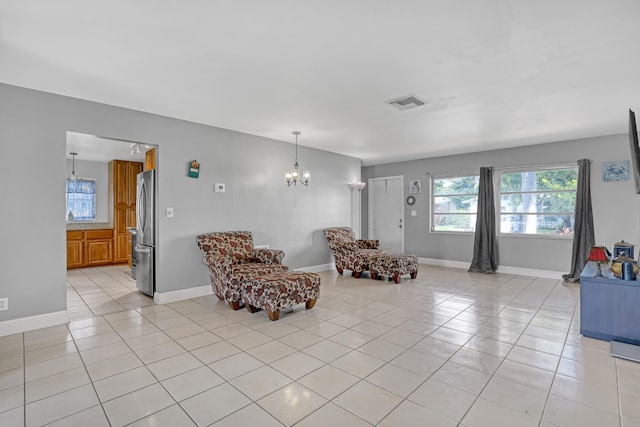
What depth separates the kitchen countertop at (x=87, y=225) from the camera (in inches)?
283

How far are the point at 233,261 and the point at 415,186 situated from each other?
5054 mm

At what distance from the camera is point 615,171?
210 inches

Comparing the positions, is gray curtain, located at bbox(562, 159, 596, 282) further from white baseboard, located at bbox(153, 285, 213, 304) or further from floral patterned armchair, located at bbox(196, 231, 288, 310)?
white baseboard, located at bbox(153, 285, 213, 304)

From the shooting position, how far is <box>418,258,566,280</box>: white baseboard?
5.95m

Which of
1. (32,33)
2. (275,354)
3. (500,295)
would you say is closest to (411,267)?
(500,295)

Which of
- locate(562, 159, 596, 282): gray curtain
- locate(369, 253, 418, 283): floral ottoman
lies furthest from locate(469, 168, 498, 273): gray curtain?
locate(369, 253, 418, 283): floral ottoman

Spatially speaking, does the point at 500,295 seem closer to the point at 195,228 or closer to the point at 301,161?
the point at 301,161

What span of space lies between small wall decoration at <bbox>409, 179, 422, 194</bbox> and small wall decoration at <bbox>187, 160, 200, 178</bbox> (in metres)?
5.07

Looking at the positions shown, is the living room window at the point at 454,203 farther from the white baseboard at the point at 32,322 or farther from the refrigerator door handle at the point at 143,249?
the white baseboard at the point at 32,322

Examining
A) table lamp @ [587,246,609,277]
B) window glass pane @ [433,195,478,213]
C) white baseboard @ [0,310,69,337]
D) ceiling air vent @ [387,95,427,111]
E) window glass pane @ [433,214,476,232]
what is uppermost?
ceiling air vent @ [387,95,427,111]

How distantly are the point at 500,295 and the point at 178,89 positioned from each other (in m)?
5.02

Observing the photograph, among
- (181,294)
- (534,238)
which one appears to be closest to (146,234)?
(181,294)

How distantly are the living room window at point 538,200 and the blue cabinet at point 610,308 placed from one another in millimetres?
3142

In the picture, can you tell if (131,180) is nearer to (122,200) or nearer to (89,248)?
(122,200)
